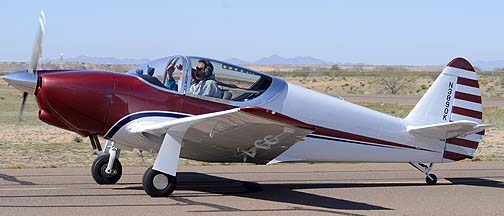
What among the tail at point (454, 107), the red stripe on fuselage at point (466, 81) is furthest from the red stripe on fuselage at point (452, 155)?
the red stripe on fuselage at point (466, 81)

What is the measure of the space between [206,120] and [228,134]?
59 cm

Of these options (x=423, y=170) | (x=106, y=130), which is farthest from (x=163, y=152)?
(x=423, y=170)

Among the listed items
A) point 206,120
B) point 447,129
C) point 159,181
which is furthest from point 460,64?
point 159,181

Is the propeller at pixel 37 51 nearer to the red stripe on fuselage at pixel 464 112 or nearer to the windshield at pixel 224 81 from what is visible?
Result: the windshield at pixel 224 81

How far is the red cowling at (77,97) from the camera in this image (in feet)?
34.1

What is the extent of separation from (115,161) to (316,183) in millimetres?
3268

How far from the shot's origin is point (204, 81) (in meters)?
10.9

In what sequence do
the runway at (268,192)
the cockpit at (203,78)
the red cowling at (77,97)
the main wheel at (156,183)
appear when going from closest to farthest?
the runway at (268,192) < the main wheel at (156,183) < the red cowling at (77,97) < the cockpit at (203,78)

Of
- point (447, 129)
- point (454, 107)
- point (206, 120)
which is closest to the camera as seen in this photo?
point (206, 120)

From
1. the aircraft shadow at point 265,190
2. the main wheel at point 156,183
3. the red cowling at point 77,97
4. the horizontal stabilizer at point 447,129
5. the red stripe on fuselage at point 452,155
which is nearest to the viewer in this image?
the aircraft shadow at point 265,190

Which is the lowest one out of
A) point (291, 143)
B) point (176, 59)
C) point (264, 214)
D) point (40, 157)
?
point (40, 157)

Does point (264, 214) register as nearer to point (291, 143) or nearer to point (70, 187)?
point (291, 143)

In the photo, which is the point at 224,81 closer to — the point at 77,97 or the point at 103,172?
the point at 77,97

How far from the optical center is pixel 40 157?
52.7 ft
